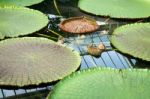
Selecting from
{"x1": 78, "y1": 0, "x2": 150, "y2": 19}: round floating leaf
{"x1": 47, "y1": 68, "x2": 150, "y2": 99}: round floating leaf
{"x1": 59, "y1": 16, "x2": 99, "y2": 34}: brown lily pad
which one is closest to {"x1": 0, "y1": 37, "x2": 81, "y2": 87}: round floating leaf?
{"x1": 47, "y1": 68, "x2": 150, "y2": 99}: round floating leaf

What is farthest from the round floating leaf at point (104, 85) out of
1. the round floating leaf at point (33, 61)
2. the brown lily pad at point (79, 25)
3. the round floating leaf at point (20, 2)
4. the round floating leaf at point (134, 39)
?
the round floating leaf at point (20, 2)

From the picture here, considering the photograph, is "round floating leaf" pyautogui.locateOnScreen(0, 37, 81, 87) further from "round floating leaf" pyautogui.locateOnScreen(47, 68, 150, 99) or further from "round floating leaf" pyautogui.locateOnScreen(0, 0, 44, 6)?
"round floating leaf" pyautogui.locateOnScreen(0, 0, 44, 6)

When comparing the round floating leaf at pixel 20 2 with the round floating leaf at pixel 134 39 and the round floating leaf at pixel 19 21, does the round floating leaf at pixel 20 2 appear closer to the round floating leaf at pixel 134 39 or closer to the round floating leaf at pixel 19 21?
the round floating leaf at pixel 19 21

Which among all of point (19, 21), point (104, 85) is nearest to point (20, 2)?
point (19, 21)

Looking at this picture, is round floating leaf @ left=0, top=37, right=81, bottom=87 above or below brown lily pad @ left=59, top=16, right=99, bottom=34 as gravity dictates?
below

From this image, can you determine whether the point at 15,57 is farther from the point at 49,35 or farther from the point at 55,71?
the point at 49,35

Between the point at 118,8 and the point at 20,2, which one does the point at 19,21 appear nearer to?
the point at 20,2
